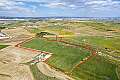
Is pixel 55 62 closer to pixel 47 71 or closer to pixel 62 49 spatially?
pixel 47 71

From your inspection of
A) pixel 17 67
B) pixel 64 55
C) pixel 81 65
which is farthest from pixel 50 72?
pixel 64 55

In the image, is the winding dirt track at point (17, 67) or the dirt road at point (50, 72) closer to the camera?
the dirt road at point (50, 72)

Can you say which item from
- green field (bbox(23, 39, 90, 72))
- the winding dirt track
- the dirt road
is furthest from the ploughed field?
the winding dirt track

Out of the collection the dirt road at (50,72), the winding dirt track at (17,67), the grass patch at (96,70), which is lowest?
the winding dirt track at (17,67)

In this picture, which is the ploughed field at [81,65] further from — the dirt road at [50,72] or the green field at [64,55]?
the dirt road at [50,72]

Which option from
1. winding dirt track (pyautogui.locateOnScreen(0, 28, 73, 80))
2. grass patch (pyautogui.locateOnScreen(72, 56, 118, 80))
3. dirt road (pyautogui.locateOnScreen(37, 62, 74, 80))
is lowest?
winding dirt track (pyautogui.locateOnScreen(0, 28, 73, 80))

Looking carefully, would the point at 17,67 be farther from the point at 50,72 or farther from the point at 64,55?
the point at 64,55

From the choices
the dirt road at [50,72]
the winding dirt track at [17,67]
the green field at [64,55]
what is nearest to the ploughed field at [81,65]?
the green field at [64,55]

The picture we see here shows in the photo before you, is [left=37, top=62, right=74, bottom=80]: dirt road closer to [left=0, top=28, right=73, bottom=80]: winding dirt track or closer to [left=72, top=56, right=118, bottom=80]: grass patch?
[left=0, top=28, right=73, bottom=80]: winding dirt track
